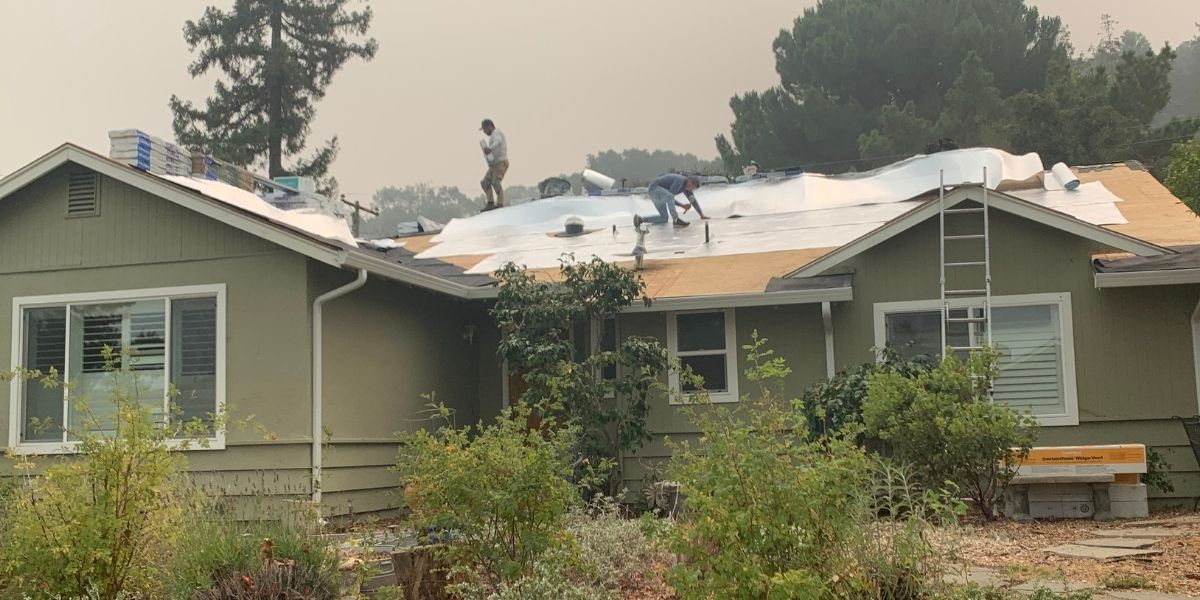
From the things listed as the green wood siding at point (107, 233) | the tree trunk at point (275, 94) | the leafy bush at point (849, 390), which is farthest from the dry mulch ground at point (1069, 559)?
the tree trunk at point (275, 94)

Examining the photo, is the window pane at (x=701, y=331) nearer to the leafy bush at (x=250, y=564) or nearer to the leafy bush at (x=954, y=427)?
the leafy bush at (x=954, y=427)

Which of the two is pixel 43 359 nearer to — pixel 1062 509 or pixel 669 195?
pixel 669 195

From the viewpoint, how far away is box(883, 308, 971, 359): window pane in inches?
457

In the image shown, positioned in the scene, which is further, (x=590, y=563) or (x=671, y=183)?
(x=671, y=183)

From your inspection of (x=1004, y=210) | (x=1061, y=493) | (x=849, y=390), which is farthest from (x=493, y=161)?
(x=1061, y=493)

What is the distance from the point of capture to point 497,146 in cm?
1995

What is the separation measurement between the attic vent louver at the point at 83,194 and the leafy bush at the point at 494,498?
20.6 ft

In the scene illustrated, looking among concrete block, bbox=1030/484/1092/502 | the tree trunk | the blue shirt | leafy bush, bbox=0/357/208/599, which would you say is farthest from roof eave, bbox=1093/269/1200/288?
the tree trunk

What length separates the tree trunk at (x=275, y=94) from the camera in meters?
29.3

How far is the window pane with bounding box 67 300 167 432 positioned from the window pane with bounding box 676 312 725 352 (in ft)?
18.2

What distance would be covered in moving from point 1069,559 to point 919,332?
472cm

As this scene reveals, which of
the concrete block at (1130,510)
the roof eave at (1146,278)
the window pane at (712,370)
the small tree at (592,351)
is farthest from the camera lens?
the window pane at (712,370)

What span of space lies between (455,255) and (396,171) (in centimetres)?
1101

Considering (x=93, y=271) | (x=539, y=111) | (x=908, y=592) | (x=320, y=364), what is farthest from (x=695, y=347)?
(x=539, y=111)
